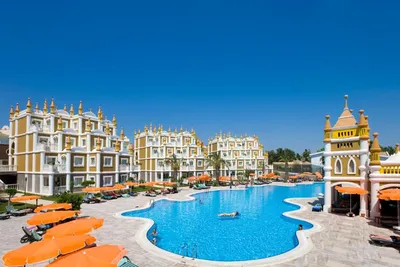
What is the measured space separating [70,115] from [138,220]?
2804 centimetres

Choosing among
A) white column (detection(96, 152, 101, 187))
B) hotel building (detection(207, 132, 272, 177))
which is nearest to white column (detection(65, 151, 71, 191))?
white column (detection(96, 152, 101, 187))

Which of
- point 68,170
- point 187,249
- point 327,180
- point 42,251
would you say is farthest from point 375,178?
point 68,170

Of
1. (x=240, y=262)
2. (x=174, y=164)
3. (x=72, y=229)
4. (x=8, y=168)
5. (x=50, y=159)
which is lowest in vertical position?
(x=240, y=262)

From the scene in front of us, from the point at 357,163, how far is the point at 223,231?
1288 cm

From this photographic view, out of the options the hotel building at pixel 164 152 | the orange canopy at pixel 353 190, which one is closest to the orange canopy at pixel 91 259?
the orange canopy at pixel 353 190

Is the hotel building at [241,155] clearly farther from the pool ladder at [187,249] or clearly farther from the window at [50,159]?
the pool ladder at [187,249]

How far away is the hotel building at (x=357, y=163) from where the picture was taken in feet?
66.3

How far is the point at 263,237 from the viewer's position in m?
18.0

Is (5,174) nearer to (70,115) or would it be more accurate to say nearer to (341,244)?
(70,115)

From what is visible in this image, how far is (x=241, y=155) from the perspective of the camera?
67.8m

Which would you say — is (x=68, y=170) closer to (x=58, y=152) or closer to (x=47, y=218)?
(x=58, y=152)

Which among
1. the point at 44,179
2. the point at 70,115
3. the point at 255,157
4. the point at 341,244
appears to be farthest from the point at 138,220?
the point at 255,157

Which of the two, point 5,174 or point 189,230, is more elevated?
point 5,174

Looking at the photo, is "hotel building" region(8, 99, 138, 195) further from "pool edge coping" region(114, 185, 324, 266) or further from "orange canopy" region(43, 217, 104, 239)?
"orange canopy" region(43, 217, 104, 239)
